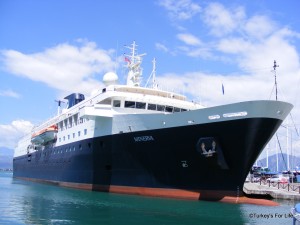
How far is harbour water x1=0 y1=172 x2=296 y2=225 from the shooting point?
17.0 metres

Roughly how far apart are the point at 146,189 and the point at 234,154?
6839mm

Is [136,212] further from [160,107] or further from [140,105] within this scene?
[160,107]

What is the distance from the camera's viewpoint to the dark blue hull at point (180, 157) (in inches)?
868

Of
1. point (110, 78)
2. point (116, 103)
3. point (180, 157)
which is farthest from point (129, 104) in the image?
point (180, 157)

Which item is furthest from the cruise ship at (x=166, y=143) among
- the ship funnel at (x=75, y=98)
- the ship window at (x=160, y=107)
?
the ship funnel at (x=75, y=98)

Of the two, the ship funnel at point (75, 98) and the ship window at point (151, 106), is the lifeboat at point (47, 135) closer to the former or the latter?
the ship funnel at point (75, 98)

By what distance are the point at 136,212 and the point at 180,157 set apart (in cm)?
570

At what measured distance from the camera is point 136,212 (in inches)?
753

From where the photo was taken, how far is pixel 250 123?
21.6 meters

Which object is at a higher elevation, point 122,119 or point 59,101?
point 59,101

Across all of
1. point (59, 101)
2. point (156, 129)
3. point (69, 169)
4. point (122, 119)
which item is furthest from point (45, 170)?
point (156, 129)

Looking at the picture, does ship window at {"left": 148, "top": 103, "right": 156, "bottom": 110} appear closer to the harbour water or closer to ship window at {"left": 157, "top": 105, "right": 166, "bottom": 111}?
ship window at {"left": 157, "top": 105, "right": 166, "bottom": 111}

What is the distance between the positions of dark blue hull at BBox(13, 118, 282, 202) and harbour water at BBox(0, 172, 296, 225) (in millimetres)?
1318

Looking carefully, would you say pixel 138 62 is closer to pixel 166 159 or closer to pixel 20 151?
pixel 166 159
